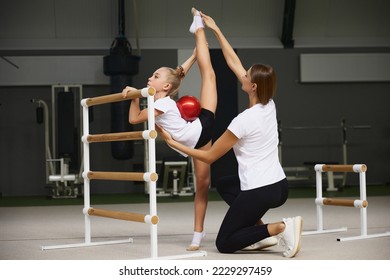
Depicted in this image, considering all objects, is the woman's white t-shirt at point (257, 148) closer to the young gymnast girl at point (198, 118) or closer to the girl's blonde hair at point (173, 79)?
the young gymnast girl at point (198, 118)

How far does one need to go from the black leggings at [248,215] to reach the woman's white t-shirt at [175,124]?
42cm

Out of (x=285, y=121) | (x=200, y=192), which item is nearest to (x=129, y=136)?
(x=200, y=192)

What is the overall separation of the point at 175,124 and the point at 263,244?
2.75ft

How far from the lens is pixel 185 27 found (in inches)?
431

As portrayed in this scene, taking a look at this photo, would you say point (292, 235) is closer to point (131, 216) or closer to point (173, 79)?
point (131, 216)

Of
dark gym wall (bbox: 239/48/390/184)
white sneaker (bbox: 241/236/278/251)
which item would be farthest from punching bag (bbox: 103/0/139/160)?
white sneaker (bbox: 241/236/278/251)

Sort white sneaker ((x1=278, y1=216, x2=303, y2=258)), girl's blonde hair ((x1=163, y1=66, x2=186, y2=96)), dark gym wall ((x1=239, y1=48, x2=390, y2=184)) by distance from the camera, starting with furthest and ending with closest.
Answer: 1. dark gym wall ((x1=239, y1=48, x2=390, y2=184))
2. girl's blonde hair ((x1=163, y1=66, x2=186, y2=96))
3. white sneaker ((x1=278, y1=216, x2=303, y2=258))

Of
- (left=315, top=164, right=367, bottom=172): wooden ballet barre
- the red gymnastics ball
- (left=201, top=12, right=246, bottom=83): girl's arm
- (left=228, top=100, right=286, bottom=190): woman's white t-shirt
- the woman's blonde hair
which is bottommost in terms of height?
(left=315, top=164, right=367, bottom=172): wooden ballet barre

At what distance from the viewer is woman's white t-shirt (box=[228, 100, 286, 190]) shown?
3377 millimetres

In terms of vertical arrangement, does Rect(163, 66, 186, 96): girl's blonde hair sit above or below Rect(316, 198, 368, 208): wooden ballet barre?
above

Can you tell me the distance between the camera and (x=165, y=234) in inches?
182

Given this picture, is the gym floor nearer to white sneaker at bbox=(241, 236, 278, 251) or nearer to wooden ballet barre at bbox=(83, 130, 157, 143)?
white sneaker at bbox=(241, 236, 278, 251)

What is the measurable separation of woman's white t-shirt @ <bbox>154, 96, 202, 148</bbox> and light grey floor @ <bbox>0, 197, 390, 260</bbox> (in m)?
0.64
